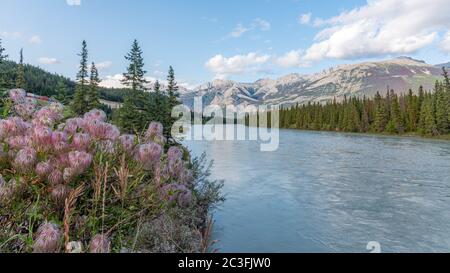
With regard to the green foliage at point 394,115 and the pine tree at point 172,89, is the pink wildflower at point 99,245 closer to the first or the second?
the pine tree at point 172,89

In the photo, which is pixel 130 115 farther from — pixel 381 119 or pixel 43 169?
pixel 381 119

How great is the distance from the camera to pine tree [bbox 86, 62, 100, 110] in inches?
1252

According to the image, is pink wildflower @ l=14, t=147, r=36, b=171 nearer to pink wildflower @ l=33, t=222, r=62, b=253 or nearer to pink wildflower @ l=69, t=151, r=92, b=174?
pink wildflower @ l=69, t=151, r=92, b=174

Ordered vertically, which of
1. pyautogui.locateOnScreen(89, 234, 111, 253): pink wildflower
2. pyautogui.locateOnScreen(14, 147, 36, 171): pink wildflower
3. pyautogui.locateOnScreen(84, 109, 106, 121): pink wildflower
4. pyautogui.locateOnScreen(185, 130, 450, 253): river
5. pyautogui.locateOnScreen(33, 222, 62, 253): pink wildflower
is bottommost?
pyautogui.locateOnScreen(185, 130, 450, 253): river

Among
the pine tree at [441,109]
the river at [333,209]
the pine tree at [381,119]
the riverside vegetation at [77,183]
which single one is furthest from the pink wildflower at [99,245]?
the pine tree at [381,119]

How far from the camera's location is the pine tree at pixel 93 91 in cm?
3180

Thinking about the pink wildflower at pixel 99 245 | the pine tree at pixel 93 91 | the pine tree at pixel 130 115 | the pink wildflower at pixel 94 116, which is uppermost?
the pine tree at pixel 93 91

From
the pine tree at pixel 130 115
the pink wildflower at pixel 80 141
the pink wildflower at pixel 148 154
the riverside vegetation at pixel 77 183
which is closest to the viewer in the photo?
the riverside vegetation at pixel 77 183

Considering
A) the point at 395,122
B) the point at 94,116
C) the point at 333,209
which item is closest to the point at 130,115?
the point at 333,209

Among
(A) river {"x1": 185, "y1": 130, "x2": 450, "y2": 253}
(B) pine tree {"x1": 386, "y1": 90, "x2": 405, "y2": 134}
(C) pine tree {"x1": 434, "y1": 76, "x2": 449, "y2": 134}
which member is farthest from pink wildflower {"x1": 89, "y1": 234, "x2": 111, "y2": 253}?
(B) pine tree {"x1": 386, "y1": 90, "x2": 405, "y2": 134}

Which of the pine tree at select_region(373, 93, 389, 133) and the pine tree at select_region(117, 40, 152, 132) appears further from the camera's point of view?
the pine tree at select_region(373, 93, 389, 133)
